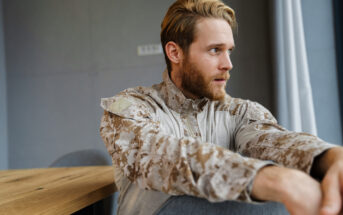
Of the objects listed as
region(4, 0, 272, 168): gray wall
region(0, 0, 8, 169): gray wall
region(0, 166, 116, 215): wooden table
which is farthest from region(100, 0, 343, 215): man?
region(0, 0, 8, 169): gray wall

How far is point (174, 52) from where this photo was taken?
1.22 m

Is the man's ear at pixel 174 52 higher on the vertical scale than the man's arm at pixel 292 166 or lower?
higher

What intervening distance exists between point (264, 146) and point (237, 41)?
192 centimetres

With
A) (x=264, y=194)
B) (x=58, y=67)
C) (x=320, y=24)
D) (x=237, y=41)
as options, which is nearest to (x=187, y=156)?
(x=264, y=194)

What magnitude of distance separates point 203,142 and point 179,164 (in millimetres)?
71

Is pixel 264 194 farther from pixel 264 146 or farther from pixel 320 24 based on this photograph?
pixel 320 24

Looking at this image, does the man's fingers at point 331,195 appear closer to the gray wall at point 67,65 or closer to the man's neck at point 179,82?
the man's neck at point 179,82

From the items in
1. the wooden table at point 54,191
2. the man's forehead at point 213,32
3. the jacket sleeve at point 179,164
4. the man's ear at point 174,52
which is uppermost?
the man's forehead at point 213,32

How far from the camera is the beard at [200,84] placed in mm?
1123

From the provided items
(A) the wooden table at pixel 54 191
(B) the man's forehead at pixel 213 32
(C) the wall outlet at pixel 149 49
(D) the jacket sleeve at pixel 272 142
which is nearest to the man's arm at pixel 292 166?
(D) the jacket sleeve at pixel 272 142

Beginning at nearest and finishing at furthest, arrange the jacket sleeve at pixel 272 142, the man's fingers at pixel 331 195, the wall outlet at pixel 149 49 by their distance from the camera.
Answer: the man's fingers at pixel 331 195, the jacket sleeve at pixel 272 142, the wall outlet at pixel 149 49

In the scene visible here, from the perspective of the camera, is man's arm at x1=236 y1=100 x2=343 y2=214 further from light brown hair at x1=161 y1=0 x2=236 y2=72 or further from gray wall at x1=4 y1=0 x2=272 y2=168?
gray wall at x1=4 y1=0 x2=272 y2=168

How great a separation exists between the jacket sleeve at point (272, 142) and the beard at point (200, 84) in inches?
4.8

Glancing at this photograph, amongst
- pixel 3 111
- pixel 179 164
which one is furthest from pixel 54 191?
pixel 3 111
